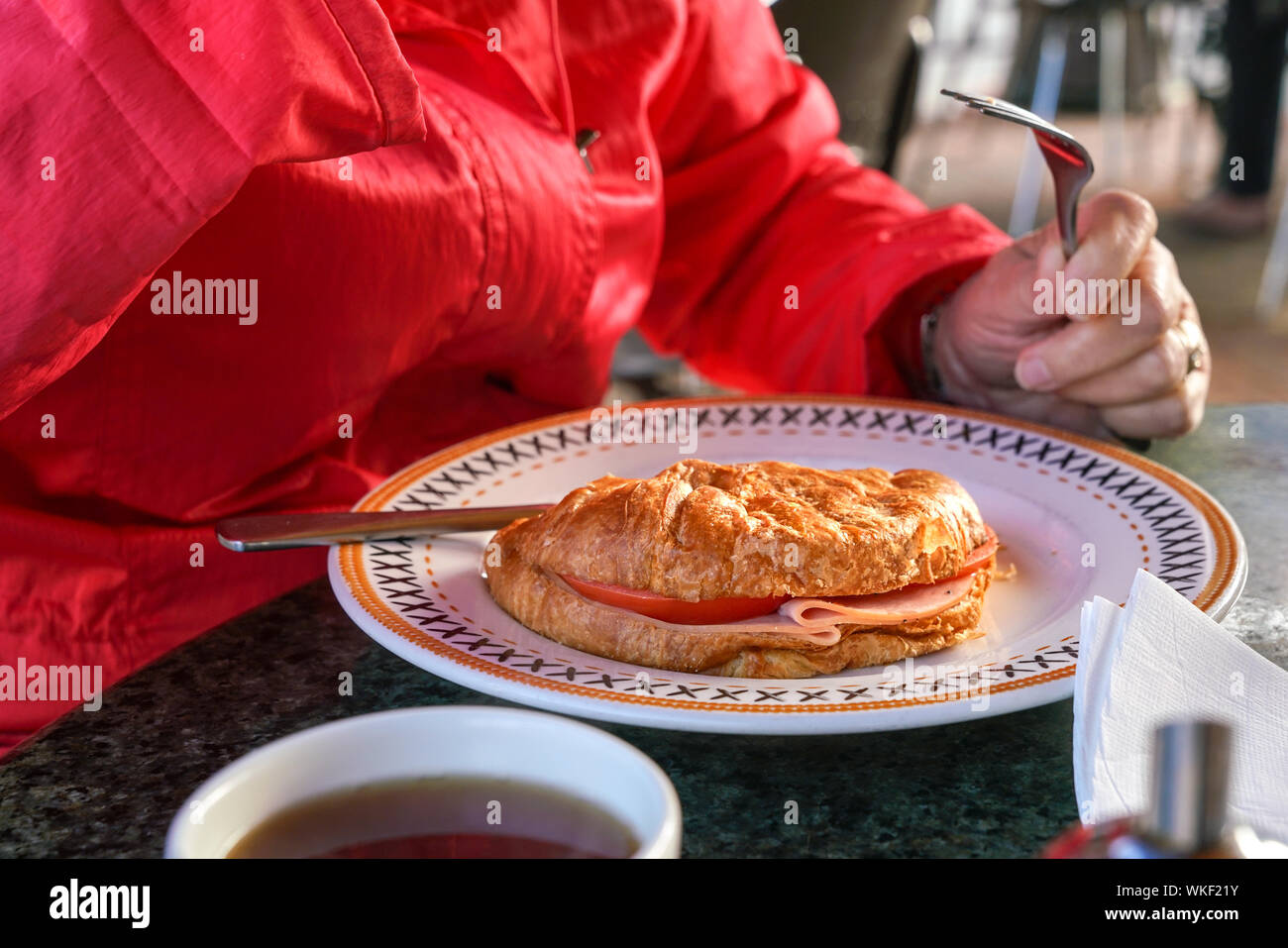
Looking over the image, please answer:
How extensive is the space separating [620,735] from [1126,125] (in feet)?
22.7

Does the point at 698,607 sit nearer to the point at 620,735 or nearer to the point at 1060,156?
the point at 620,735

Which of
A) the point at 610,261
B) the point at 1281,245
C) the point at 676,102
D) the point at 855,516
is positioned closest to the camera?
the point at 855,516

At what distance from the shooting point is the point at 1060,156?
907 millimetres

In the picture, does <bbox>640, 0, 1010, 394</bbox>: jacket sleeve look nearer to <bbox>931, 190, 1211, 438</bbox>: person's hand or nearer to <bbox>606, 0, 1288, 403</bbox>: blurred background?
<bbox>931, 190, 1211, 438</bbox>: person's hand

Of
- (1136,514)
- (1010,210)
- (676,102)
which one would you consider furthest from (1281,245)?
(1136,514)

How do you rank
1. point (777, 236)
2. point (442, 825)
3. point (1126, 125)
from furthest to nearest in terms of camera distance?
point (1126, 125), point (777, 236), point (442, 825)

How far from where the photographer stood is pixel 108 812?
518 millimetres

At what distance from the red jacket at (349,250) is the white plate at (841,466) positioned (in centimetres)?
13

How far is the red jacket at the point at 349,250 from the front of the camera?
24.4 inches

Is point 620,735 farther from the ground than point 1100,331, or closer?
closer

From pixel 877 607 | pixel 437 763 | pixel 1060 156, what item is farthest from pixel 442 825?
pixel 1060 156
